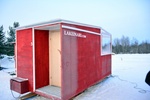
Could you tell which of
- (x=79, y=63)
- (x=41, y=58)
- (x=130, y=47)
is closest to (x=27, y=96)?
(x=41, y=58)

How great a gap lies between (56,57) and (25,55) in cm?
111

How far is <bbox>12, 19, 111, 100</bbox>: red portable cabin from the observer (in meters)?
3.70

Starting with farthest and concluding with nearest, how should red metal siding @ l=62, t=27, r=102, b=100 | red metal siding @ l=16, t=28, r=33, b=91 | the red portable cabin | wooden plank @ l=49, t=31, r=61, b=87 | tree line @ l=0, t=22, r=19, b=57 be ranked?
tree line @ l=0, t=22, r=19, b=57 < wooden plank @ l=49, t=31, r=61, b=87 < red metal siding @ l=16, t=28, r=33, b=91 < the red portable cabin < red metal siding @ l=62, t=27, r=102, b=100

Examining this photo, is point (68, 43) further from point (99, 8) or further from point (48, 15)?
point (99, 8)

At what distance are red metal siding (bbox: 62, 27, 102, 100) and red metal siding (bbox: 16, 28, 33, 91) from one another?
4.62 ft

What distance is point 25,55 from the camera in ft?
14.8

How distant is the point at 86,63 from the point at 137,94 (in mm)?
2130

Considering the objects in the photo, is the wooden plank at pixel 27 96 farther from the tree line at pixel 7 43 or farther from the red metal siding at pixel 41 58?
the tree line at pixel 7 43

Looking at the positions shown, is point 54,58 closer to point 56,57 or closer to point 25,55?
point 56,57

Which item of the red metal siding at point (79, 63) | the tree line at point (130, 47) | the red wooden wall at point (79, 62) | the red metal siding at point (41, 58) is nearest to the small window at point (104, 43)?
the red wooden wall at point (79, 62)

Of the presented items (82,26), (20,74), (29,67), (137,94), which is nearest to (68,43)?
(82,26)

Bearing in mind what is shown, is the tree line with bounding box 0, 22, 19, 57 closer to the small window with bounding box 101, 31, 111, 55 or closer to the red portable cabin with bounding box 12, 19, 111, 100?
the red portable cabin with bounding box 12, 19, 111, 100

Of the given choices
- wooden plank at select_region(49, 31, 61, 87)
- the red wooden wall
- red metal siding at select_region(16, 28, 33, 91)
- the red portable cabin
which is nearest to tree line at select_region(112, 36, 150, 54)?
the red wooden wall

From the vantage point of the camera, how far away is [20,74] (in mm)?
4688
